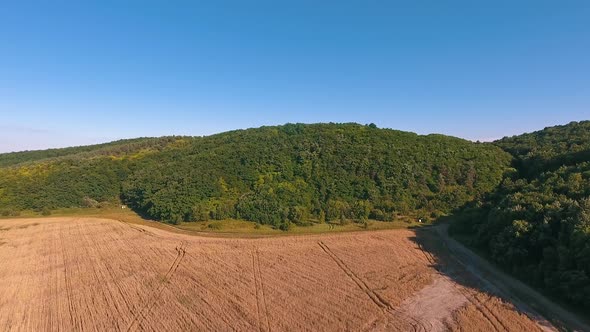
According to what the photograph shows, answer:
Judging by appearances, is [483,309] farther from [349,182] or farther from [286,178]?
[286,178]

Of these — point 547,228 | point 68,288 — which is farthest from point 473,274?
point 68,288

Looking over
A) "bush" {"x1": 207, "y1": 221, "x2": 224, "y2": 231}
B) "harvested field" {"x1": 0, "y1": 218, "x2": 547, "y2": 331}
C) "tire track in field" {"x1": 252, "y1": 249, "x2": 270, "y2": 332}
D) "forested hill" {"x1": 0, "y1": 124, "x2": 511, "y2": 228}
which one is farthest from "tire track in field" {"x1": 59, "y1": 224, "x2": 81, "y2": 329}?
"bush" {"x1": 207, "y1": 221, "x2": 224, "y2": 231}

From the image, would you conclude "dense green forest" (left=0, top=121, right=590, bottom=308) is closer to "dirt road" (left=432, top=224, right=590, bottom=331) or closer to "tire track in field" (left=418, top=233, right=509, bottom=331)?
"dirt road" (left=432, top=224, right=590, bottom=331)

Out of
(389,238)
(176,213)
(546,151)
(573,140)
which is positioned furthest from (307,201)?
(573,140)

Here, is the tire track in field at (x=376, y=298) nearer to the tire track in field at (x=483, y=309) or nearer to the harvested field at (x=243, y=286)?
the harvested field at (x=243, y=286)

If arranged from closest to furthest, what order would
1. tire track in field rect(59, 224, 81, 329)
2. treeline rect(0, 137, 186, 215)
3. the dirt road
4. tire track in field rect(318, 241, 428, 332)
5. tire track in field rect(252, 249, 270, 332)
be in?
the dirt road, tire track in field rect(318, 241, 428, 332), tire track in field rect(252, 249, 270, 332), tire track in field rect(59, 224, 81, 329), treeline rect(0, 137, 186, 215)

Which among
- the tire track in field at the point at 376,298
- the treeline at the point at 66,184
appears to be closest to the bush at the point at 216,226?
the tire track in field at the point at 376,298
